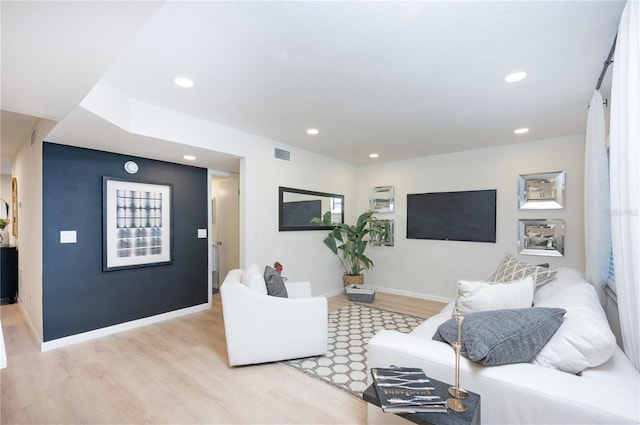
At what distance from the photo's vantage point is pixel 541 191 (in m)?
4.01

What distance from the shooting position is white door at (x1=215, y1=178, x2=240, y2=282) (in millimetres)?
5254

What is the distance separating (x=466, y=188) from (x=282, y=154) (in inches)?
112

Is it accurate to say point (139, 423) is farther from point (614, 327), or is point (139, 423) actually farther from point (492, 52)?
point (614, 327)

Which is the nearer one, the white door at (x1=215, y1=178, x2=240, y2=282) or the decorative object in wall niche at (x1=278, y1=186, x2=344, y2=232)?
the decorative object in wall niche at (x1=278, y1=186, x2=344, y2=232)

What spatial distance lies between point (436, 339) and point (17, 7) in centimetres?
240

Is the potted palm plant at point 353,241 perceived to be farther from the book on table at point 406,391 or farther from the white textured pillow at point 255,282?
the book on table at point 406,391

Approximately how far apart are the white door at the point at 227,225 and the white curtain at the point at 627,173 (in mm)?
A: 4689

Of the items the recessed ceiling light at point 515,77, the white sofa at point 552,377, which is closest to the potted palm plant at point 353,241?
the recessed ceiling light at point 515,77

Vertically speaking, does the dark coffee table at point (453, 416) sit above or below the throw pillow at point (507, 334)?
below

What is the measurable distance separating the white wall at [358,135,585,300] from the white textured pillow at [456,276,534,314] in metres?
2.78

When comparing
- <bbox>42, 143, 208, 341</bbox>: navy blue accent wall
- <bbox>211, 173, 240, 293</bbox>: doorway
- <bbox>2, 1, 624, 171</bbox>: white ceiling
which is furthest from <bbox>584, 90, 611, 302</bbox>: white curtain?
<bbox>211, 173, 240, 293</bbox>: doorway

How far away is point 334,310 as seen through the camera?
4.25m

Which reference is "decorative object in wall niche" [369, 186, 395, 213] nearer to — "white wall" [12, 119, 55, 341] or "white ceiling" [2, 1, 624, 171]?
"white ceiling" [2, 1, 624, 171]

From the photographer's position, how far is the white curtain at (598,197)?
2.33 meters
